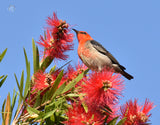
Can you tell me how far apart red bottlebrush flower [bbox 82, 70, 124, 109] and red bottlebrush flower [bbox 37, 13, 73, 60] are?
744 mm

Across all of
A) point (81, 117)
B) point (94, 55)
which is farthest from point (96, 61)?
point (81, 117)

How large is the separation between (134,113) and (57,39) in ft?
3.89

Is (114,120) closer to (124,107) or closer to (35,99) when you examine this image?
(124,107)

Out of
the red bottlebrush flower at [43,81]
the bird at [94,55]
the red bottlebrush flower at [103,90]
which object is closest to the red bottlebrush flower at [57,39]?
the red bottlebrush flower at [43,81]

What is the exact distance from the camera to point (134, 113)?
8.38 ft

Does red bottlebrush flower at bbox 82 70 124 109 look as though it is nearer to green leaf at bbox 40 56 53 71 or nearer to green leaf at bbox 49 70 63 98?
green leaf at bbox 49 70 63 98

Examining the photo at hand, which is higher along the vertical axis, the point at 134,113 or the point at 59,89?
the point at 59,89

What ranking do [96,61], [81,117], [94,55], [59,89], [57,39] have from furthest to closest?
[94,55], [96,61], [57,39], [59,89], [81,117]

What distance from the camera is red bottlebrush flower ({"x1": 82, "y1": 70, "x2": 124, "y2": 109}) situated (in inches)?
95.9

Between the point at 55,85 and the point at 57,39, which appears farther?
the point at 57,39

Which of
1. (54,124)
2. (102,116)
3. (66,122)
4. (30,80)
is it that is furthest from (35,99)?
(102,116)

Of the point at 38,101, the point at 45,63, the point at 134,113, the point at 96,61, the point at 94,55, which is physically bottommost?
the point at 134,113

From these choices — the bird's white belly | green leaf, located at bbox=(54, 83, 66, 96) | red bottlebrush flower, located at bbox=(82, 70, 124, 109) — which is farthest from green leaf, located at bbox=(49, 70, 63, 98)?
the bird's white belly

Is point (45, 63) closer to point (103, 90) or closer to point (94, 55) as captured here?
point (103, 90)
